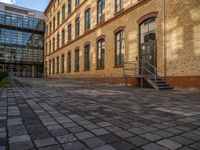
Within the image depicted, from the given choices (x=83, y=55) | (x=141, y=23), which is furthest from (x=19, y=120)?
(x=83, y=55)

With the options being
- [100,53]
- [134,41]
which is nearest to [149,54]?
[134,41]

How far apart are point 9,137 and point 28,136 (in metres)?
0.25

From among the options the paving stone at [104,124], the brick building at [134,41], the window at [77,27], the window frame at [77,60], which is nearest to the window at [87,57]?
the brick building at [134,41]

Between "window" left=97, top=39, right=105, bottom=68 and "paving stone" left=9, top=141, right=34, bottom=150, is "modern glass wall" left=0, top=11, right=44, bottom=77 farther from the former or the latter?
"paving stone" left=9, top=141, right=34, bottom=150

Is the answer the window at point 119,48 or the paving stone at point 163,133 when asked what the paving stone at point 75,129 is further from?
the window at point 119,48

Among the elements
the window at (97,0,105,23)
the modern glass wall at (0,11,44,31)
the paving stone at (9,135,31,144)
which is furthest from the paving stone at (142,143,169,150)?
the modern glass wall at (0,11,44,31)

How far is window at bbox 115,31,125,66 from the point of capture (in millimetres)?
14703

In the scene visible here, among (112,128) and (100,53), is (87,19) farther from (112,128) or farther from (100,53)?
(112,128)

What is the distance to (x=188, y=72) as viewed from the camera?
32.1ft

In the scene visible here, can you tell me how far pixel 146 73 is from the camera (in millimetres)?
12797

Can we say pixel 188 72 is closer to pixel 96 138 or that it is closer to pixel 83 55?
pixel 96 138

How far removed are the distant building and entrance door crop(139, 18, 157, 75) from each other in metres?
32.5

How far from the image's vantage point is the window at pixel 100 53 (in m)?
17.2

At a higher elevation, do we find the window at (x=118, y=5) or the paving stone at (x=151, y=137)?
the window at (x=118, y=5)
